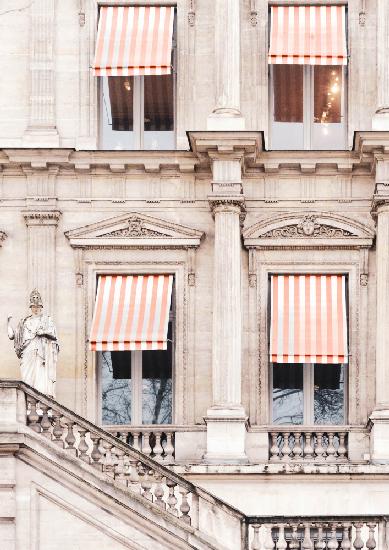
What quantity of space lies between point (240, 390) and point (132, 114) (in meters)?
5.54

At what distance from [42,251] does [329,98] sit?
591 centimetres

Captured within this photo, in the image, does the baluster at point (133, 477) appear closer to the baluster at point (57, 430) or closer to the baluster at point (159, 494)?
the baluster at point (159, 494)

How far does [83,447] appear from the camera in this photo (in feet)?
105

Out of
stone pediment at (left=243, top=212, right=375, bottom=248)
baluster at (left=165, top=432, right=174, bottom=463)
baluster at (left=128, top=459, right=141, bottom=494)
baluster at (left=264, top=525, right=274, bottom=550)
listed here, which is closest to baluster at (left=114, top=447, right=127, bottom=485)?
baluster at (left=128, top=459, right=141, bottom=494)

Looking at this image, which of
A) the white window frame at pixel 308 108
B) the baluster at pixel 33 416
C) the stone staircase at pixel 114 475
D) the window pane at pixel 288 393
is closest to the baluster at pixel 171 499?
the stone staircase at pixel 114 475

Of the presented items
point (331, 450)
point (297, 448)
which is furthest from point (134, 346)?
point (331, 450)

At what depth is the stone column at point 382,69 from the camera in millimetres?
37406

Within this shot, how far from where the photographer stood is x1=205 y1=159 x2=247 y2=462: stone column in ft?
119

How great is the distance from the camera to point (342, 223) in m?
37.7

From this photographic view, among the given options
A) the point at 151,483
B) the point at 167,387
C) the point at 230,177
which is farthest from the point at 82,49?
the point at 151,483

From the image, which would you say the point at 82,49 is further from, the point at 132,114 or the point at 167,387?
the point at 167,387

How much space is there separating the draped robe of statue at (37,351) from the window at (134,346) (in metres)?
1.12

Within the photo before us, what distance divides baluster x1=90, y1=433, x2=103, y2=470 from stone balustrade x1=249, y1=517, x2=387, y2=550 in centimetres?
243

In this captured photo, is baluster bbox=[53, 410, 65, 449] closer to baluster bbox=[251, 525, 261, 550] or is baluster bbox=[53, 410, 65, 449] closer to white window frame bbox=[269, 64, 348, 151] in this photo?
baluster bbox=[251, 525, 261, 550]
